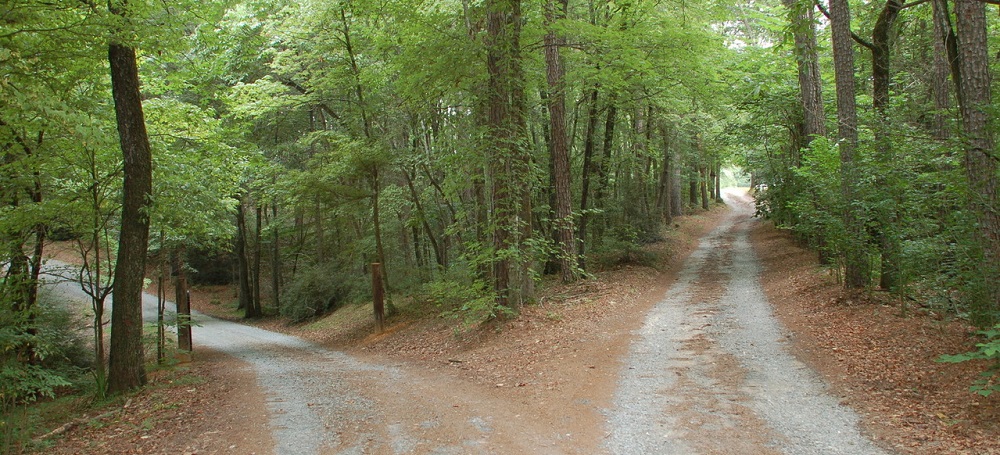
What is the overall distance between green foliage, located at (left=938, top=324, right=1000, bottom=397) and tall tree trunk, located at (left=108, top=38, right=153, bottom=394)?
10.2 m

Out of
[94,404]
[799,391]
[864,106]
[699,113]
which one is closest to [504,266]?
Result: [799,391]

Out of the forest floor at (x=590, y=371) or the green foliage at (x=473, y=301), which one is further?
the green foliage at (x=473, y=301)

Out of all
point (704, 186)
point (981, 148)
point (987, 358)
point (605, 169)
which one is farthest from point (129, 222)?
point (704, 186)

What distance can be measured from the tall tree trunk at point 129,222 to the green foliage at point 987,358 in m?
10.2

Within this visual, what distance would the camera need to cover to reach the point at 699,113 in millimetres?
20906

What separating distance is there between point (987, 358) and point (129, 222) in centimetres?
1085

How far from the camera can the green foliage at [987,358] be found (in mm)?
4614

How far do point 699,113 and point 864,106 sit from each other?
739cm

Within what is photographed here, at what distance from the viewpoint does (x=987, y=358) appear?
203 inches

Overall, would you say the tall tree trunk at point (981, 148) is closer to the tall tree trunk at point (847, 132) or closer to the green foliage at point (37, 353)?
the tall tree trunk at point (847, 132)

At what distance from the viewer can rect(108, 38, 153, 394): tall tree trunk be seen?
862cm

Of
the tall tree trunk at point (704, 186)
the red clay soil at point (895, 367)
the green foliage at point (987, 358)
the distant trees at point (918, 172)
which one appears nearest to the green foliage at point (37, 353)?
the red clay soil at point (895, 367)

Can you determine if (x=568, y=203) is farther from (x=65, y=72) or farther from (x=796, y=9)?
(x=65, y=72)

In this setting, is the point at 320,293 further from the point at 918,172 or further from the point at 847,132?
the point at 918,172
